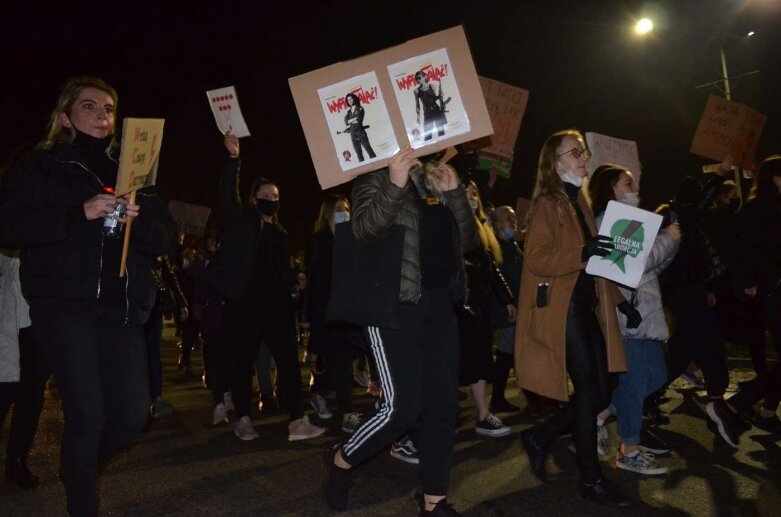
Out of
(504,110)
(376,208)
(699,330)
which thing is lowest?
(699,330)

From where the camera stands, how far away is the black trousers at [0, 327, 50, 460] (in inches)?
181

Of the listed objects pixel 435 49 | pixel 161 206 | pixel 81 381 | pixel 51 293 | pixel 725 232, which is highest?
pixel 435 49

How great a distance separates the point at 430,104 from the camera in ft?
12.8

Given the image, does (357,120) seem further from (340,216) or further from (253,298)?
(340,216)

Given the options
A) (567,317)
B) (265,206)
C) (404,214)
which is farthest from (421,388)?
(265,206)

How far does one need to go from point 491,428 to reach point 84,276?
3.74 m

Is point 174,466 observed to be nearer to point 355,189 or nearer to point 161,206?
point 161,206

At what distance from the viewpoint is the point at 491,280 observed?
6.28m

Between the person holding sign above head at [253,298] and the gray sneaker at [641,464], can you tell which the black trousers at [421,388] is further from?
the person holding sign above head at [253,298]

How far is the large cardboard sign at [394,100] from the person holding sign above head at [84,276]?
936mm

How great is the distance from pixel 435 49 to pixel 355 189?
85 cm

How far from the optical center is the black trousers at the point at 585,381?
14.0 feet

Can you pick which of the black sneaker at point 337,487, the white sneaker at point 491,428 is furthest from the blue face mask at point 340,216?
the black sneaker at point 337,487

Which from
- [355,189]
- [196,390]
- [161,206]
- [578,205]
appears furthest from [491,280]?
[196,390]
